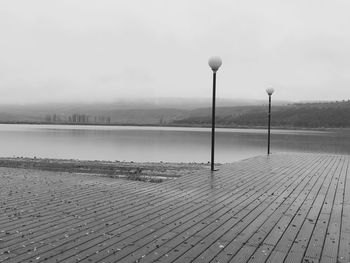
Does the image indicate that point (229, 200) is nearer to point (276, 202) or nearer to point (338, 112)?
point (276, 202)

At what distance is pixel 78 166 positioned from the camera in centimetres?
1641

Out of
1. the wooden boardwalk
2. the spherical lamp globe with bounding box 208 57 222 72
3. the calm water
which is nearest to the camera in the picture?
the wooden boardwalk

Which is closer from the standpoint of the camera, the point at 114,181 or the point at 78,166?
the point at 114,181

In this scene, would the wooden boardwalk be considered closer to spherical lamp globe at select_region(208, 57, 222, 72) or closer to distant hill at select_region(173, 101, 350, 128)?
spherical lamp globe at select_region(208, 57, 222, 72)

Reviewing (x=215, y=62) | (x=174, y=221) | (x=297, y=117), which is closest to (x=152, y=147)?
(x=215, y=62)

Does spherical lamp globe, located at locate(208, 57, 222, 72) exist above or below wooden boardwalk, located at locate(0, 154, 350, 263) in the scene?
above

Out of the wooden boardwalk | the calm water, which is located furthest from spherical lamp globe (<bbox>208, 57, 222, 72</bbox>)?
the calm water

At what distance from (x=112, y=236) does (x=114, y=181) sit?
14.2 ft

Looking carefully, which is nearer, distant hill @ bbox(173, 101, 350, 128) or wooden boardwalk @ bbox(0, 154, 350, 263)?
wooden boardwalk @ bbox(0, 154, 350, 263)

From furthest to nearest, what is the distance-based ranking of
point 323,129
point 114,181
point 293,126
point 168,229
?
point 293,126
point 323,129
point 114,181
point 168,229

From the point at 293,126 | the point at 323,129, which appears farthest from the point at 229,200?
the point at 293,126

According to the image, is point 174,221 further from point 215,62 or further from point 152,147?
point 152,147

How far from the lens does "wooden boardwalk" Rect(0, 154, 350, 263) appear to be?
3.95m

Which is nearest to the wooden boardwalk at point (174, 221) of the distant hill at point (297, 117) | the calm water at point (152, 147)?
the calm water at point (152, 147)
